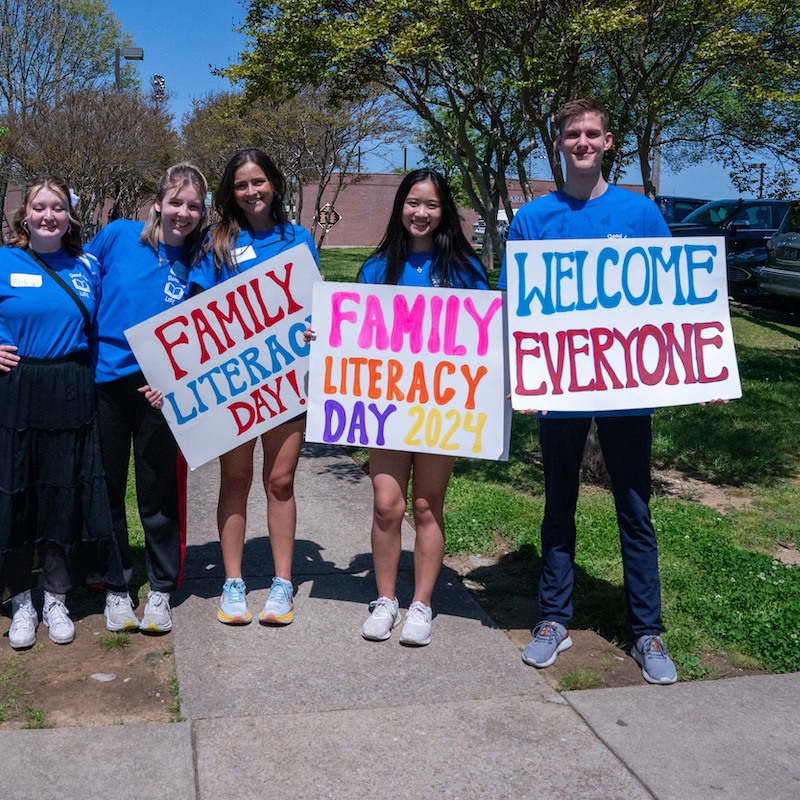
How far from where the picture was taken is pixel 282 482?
4215mm

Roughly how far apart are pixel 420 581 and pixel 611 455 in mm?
947

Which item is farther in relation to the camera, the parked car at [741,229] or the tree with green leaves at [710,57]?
the parked car at [741,229]

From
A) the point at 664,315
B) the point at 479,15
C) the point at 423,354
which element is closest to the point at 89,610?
the point at 423,354

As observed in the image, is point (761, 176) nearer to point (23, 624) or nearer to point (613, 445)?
point (613, 445)

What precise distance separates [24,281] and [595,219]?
7.22 ft

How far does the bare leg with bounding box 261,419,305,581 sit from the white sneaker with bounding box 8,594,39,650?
1024 millimetres

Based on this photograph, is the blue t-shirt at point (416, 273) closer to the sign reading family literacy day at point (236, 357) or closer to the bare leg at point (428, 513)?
the sign reading family literacy day at point (236, 357)

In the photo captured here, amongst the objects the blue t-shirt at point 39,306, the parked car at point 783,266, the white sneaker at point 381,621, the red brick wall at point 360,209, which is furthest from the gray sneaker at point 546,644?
the red brick wall at point 360,209

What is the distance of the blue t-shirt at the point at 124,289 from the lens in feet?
13.2

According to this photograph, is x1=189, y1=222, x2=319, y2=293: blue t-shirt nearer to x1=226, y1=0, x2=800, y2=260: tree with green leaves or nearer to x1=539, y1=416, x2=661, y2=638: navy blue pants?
x1=539, y1=416, x2=661, y2=638: navy blue pants

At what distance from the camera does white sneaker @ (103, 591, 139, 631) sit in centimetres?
414

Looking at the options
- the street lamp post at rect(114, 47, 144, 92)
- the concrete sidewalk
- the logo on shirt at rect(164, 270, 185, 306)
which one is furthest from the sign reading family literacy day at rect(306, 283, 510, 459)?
the street lamp post at rect(114, 47, 144, 92)

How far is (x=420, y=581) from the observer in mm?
4137

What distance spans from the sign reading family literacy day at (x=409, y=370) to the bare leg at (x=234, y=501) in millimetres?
377
